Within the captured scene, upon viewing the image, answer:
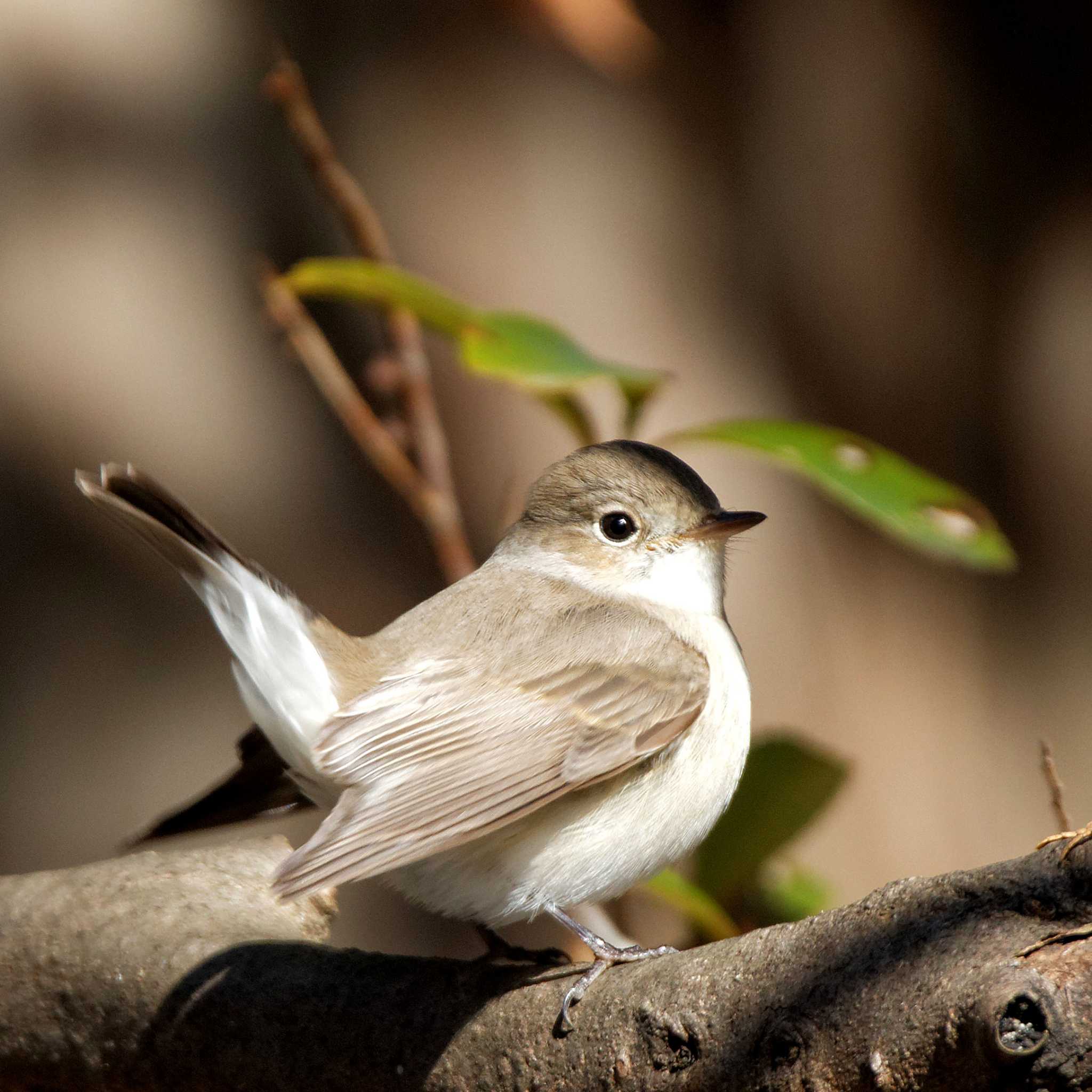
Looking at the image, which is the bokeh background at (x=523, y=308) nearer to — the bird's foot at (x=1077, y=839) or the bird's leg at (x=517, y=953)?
the bird's leg at (x=517, y=953)

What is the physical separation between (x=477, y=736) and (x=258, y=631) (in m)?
0.44

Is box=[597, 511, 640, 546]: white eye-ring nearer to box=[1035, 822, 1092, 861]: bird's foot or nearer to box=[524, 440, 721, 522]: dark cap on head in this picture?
box=[524, 440, 721, 522]: dark cap on head

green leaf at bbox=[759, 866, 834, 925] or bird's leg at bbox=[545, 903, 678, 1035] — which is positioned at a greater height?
bird's leg at bbox=[545, 903, 678, 1035]

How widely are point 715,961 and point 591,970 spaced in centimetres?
30

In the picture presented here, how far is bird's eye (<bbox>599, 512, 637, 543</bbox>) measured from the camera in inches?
118

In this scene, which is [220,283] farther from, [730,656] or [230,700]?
[730,656]

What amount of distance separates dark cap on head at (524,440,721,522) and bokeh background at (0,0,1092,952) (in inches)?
50.2

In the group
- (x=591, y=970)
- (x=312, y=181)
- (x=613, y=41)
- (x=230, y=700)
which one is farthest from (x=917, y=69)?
(x=591, y=970)

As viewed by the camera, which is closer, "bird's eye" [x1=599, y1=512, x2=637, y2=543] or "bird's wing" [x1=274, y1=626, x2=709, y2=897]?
"bird's wing" [x1=274, y1=626, x2=709, y2=897]

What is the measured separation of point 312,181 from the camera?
4.43 m

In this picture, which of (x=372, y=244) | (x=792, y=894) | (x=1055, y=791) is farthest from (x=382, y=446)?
(x=1055, y=791)

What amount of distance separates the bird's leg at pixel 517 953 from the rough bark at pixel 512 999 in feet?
0.84

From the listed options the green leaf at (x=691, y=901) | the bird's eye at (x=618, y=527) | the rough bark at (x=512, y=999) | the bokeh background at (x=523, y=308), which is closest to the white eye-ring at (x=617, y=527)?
the bird's eye at (x=618, y=527)

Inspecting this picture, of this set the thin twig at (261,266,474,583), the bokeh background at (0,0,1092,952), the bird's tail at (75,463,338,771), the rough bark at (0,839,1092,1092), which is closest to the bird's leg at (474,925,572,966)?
the rough bark at (0,839,1092,1092)
